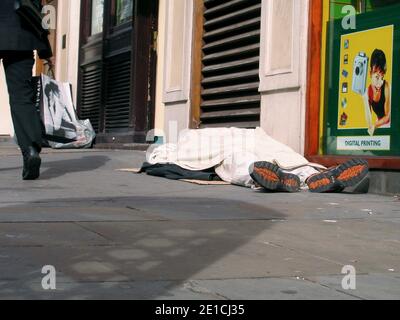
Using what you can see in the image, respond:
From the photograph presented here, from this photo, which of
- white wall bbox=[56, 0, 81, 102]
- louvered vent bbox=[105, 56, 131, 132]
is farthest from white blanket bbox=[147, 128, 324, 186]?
white wall bbox=[56, 0, 81, 102]

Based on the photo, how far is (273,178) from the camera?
227 inches

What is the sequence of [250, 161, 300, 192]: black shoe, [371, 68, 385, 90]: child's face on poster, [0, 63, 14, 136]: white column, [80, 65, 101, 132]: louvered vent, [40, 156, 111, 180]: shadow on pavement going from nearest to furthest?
1. [250, 161, 300, 192]: black shoe
2. [371, 68, 385, 90]: child's face on poster
3. [40, 156, 111, 180]: shadow on pavement
4. [80, 65, 101, 132]: louvered vent
5. [0, 63, 14, 136]: white column

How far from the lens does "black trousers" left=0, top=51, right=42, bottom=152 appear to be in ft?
19.9

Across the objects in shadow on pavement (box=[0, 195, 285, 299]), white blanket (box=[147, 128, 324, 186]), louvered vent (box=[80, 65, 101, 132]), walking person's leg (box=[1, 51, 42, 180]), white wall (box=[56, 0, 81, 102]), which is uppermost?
white wall (box=[56, 0, 81, 102])

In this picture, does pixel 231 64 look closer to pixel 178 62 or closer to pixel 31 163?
pixel 178 62

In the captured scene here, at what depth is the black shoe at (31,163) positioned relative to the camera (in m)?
6.12

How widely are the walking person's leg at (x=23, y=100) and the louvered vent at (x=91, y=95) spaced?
6978mm

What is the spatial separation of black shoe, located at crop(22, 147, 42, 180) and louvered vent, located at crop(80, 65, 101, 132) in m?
6.80

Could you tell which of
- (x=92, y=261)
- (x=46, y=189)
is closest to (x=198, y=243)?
(x=92, y=261)

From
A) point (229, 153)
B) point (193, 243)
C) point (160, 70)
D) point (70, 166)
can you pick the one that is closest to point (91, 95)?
point (160, 70)

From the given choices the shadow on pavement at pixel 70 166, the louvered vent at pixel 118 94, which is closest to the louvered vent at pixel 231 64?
the shadow on pavement at pixel 70 166

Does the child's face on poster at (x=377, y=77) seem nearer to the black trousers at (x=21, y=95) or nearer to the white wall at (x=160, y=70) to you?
the black trousers at (x=21, y=95)

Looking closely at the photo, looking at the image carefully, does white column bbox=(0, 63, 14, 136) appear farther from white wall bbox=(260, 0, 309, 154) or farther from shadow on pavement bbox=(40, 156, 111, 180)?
white wall bbox=(260, 0, 309, 154)
